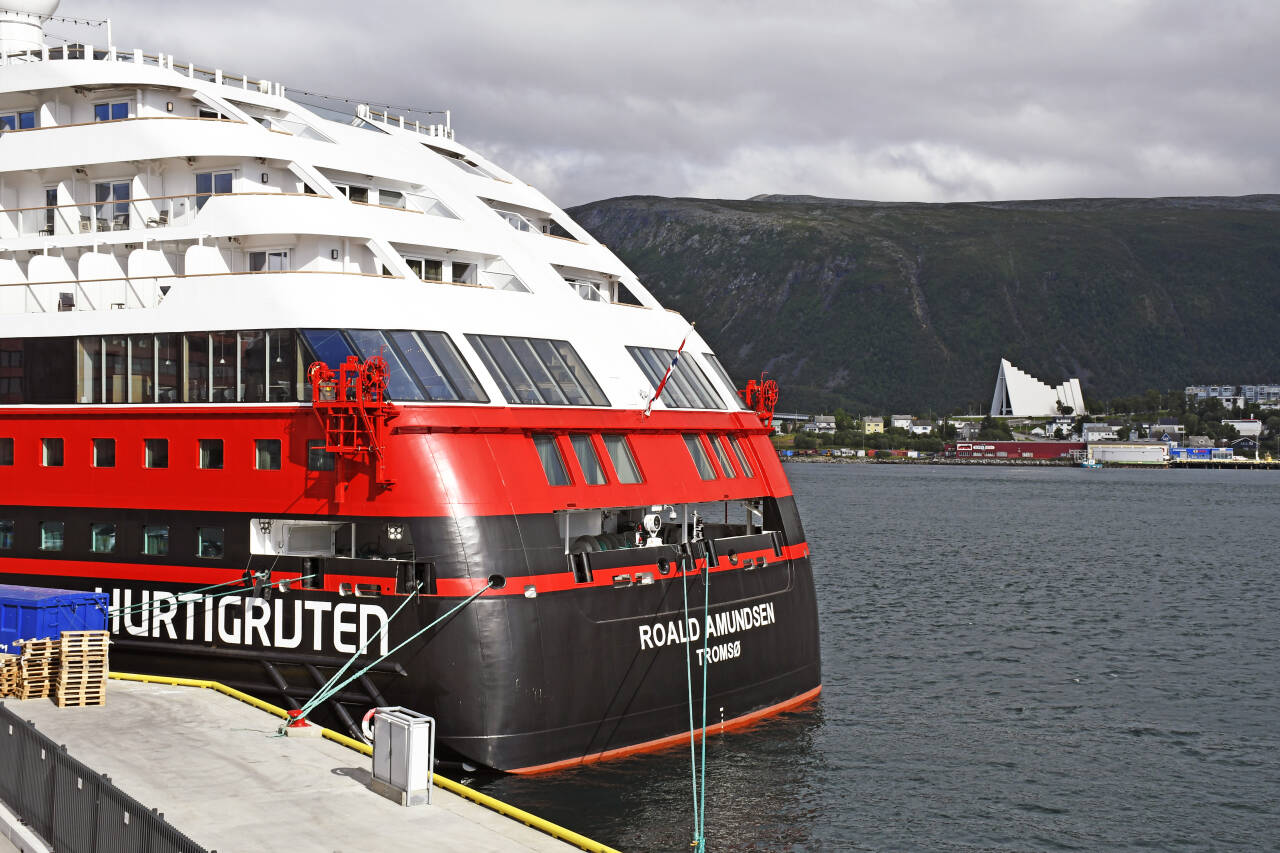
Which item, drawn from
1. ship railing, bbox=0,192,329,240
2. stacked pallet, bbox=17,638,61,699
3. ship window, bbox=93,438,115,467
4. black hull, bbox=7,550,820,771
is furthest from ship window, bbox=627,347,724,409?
stacked pallet, bbox=17,638,61,699

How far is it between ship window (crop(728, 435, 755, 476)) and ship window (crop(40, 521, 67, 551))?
12.3 meters

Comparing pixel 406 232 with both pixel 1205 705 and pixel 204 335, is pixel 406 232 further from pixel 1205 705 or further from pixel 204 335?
pixel 1205 705

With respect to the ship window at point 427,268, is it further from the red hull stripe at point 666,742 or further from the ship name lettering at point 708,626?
the red hull stripe at point 666,742

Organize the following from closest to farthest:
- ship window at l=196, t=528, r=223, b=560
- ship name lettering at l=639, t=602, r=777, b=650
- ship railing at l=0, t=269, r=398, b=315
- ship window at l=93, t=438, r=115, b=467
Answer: ship name lettering at l=639, t=602, r=777, b=650 → ship window at l=196, t=528, r=223, b=560 → ship window at l=93, t=438, r=115, b=467 → ship railing at l=0, t=269, r=398, b=315

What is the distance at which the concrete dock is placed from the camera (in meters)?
14.4

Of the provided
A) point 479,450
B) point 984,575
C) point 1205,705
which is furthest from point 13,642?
point 984,575

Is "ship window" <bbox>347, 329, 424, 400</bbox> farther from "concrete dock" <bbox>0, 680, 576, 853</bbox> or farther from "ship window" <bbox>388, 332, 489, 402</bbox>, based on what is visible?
"concrete dock" <bbox>0, 680, 576, 853</bbox>

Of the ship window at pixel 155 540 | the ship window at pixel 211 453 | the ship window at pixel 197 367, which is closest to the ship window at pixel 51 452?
the ship window at pixel 155 540

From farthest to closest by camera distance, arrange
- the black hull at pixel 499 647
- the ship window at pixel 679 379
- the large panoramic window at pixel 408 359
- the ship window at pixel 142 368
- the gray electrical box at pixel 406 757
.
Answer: the ship window at pixel 679 379
the ship window at pixel 142 368
the large panoramic window at pixel 408 359
the black hull at pixel 499 647
the gray electrical box at pixel 406 757

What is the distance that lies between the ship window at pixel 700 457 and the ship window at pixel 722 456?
327mm

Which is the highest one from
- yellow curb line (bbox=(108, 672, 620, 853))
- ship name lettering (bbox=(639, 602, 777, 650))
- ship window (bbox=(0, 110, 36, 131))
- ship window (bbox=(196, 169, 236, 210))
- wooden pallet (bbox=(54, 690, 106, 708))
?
ship window (bbox=(0, 110, 36, 131))

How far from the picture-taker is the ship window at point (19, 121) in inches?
1076

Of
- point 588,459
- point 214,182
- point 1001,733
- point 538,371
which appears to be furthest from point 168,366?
point 1001,733

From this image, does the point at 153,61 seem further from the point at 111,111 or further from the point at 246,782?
the point at 246,782
